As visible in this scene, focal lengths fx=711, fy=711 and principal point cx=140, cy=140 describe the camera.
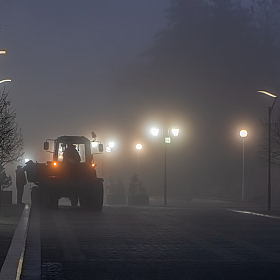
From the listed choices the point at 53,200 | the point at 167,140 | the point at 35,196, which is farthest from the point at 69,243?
the point at 167,140

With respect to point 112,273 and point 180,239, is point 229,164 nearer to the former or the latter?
point 180,239

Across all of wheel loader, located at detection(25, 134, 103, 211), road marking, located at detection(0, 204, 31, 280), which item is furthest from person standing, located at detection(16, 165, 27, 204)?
road marking, located at detection(0, 204, 31, 280)

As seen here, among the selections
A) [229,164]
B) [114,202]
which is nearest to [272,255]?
[114,202]

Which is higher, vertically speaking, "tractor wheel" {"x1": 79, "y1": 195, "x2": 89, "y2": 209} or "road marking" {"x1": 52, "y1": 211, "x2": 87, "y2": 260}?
"tractor wheel" {"x1": 79, "y1": 195, "x2": 89, "y2": 209}

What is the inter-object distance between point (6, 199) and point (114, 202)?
1524 inches

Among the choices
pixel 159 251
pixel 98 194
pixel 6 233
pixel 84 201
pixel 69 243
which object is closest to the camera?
pixel 159 251

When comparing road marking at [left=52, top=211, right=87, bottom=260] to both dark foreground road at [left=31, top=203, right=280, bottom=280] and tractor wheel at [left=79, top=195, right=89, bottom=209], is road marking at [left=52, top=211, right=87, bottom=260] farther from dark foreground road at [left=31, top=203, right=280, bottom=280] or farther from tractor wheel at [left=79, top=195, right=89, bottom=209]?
tractor wheel at [left=79, top=195, right=89, bottom=209]

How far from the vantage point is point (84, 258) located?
13.8m

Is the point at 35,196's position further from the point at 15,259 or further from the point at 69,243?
the point at 15,259

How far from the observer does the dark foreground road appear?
1172 cm

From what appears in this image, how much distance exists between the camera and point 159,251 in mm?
15086

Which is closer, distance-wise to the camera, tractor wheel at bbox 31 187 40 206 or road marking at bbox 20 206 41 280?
road marking at bbox 20 206 41 280

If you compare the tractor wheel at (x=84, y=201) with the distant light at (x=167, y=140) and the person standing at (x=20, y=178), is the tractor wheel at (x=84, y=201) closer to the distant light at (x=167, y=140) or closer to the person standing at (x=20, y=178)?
the person standing at (x=20, y=178)

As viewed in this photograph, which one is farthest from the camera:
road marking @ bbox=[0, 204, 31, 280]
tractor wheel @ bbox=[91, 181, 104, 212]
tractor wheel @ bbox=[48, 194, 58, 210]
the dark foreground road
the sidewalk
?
tractor wheel @ bbox=[48, 194, 58, 210]
